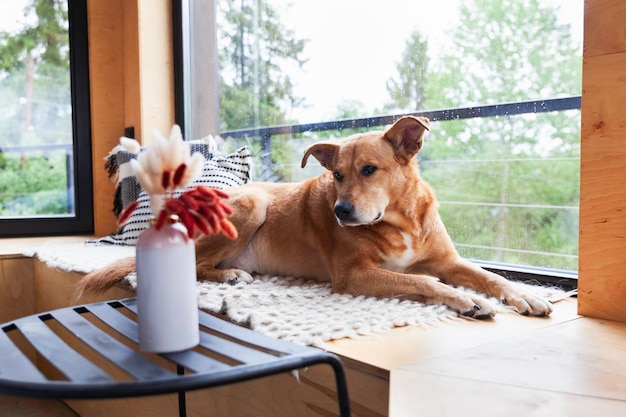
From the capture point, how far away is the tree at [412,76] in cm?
220

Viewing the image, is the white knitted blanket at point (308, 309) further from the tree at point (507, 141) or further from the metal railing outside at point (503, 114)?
the tree at point (507, 141)

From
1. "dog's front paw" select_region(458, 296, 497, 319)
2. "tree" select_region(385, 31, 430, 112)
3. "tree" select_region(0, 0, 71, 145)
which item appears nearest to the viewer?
"dog's front paw" select_region(458, 296, 497, 319)

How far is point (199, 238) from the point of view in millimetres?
1982

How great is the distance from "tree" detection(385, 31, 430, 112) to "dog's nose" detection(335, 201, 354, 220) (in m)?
0.77

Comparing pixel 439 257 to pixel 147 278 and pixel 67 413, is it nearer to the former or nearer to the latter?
pixel 147 278

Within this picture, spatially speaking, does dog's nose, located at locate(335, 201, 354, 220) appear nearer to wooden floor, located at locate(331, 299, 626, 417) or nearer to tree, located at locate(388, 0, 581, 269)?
wooden floor, located at locate(331, 299, 626, 417)

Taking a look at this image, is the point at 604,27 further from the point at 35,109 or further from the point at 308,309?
the point at 35,109

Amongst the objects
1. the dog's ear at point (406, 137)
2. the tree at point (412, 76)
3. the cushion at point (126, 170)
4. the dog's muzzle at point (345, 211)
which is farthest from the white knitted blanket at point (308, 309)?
the cushion at point (126, 170)

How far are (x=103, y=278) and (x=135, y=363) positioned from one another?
1066 mm

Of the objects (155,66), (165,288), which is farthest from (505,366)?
(155,66)

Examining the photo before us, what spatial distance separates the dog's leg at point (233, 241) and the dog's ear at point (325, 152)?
31 centimetres

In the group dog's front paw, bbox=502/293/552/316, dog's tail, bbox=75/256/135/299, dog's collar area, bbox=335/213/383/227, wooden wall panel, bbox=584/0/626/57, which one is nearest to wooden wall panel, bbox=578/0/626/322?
wooden wall panel, bbox=584/0/626/57

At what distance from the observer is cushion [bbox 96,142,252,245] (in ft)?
8.06

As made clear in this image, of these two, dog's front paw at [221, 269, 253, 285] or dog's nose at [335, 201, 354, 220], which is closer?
dog's nose at [335, 201, 354, 220]
